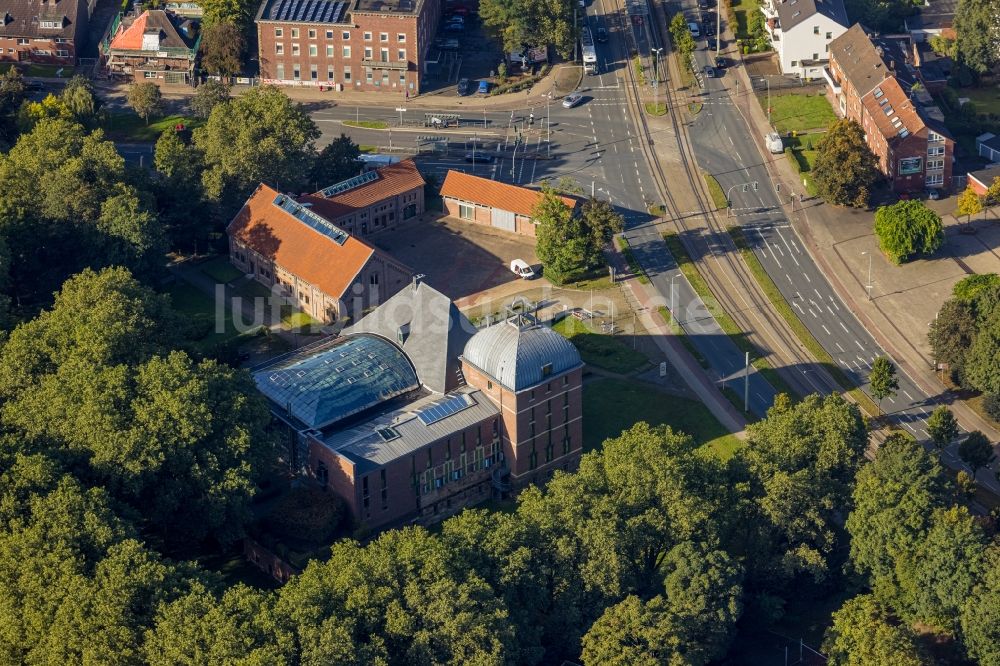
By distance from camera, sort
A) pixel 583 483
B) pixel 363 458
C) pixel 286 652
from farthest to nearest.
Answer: pixel 363 458 → pixel 583 483 → pixel 286 652

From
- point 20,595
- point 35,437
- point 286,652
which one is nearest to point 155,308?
point 35,437

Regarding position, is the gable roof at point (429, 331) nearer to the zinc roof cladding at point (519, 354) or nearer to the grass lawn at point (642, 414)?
the zinc roof cladding at point (519, 354)

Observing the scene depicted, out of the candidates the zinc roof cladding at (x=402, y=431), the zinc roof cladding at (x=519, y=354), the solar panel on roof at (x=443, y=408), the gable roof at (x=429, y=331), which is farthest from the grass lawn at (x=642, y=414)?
the gable roof at (x=429, y=331)

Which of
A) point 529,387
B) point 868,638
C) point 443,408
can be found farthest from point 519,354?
point 868,638

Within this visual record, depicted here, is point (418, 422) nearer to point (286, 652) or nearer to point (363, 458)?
point (363, 458)

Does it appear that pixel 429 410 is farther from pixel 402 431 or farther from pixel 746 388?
pixel 746 388
